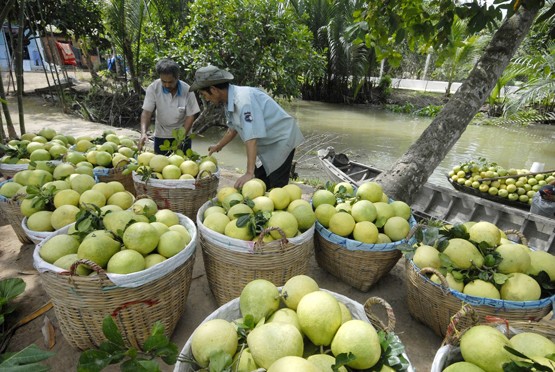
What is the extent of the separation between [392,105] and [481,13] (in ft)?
70.0

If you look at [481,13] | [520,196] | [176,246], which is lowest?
[520,196]

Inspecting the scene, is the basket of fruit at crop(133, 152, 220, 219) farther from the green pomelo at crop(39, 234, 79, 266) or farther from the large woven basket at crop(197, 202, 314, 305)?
the green pomelo at crop(39, 234, 79, 266)

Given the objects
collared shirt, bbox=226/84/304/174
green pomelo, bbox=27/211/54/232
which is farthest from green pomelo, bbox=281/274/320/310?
green pomelo, bbox=27/211/54/232

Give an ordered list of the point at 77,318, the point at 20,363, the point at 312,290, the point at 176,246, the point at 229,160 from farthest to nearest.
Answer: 1. the point at 229,160
2. the point at 176,246
3. the point at 77,318
4. the point at 312,290
5. the point at 20,363

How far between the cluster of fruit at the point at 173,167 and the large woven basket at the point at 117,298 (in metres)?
1.15

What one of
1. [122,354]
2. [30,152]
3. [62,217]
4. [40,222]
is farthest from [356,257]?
[30,152]

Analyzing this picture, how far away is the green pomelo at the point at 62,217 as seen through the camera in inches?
88.4

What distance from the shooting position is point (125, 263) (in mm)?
1726

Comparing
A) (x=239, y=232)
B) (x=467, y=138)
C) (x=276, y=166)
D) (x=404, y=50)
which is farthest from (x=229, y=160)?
(x=404, y=50)

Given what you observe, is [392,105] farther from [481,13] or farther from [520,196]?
[481,13]

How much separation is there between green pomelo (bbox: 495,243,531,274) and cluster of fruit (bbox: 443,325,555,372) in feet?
2.29

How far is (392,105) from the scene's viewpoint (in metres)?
22.4

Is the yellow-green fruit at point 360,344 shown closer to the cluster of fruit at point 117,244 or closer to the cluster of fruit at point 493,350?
the cluster of fruit at point 493,350

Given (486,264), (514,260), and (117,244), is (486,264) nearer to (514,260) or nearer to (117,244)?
(514,260)
